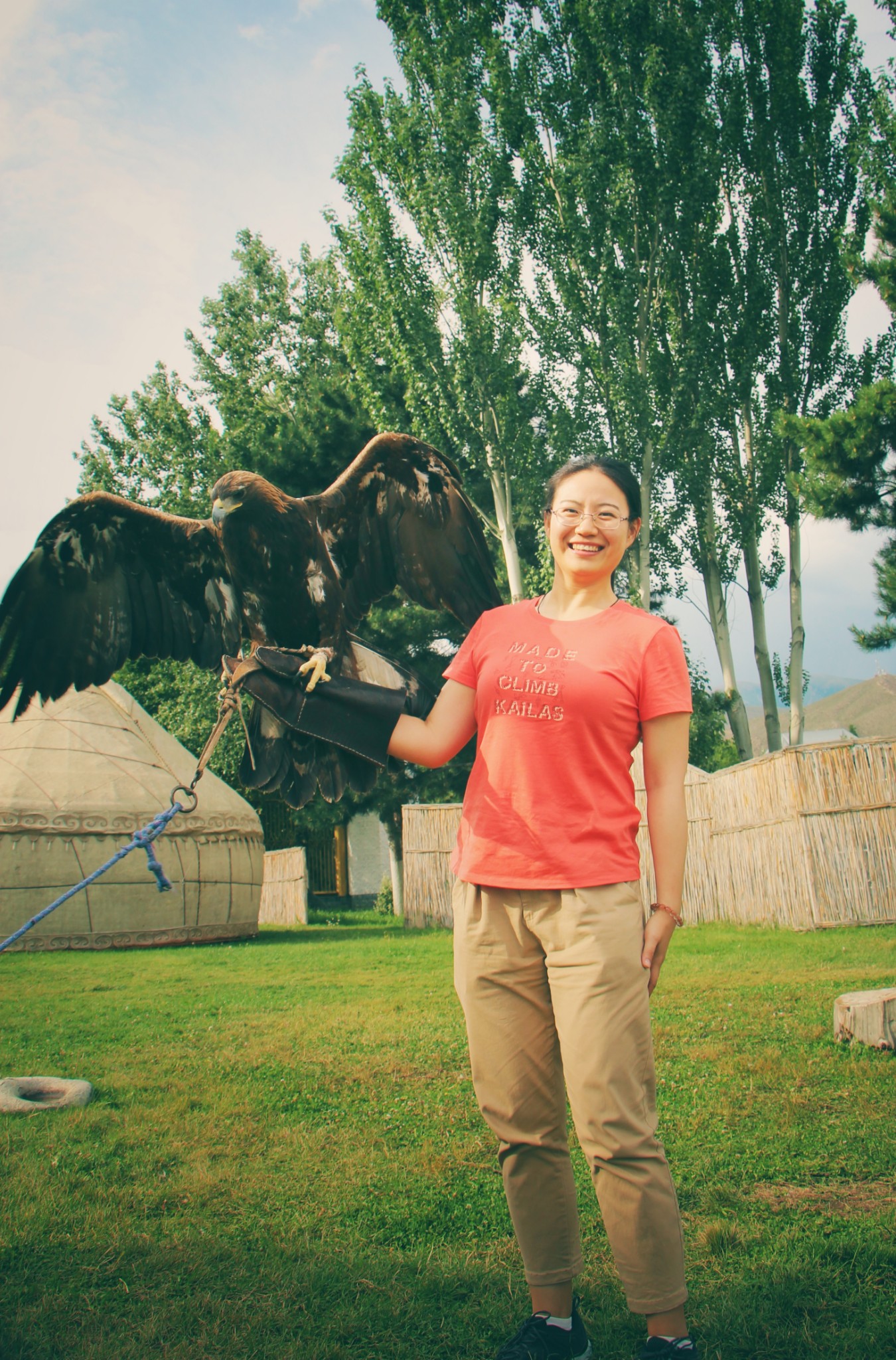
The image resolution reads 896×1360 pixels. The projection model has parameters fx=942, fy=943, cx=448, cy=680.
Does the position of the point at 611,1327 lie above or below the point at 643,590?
below

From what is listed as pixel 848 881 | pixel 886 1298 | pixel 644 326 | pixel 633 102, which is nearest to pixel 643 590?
pixel 644 326

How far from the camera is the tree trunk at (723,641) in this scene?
47.8 feet

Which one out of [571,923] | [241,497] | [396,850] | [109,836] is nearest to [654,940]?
[571,923]

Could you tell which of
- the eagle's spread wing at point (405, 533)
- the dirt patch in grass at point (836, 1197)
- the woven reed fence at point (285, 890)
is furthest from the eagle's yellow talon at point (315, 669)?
the woven reed fence at point (285, 890)

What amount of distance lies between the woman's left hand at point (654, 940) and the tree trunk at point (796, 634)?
1347 centimetres

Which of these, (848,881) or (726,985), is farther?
(848,881)

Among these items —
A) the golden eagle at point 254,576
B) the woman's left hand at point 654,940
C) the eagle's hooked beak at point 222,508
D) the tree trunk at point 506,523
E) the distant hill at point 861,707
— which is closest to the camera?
the woman's left hand at point 654,940

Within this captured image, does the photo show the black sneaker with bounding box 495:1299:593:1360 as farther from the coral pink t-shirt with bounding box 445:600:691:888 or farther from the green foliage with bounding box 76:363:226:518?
the green foliage with bounding box 76:363:226:518

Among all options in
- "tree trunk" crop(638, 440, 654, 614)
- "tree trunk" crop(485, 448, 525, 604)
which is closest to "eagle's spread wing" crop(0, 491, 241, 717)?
"tree trunk" crop(485, 448, 525, 604)

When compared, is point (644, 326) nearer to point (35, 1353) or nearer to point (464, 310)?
point (464, 310)

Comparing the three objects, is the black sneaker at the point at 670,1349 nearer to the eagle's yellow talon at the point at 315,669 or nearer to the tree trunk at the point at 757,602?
the eagle's yellow talon at the point at 315,669

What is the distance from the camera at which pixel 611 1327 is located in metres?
2.05

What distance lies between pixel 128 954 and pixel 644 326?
1002 centimetres

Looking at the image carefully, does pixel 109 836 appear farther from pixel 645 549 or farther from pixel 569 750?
pixel 569 750
